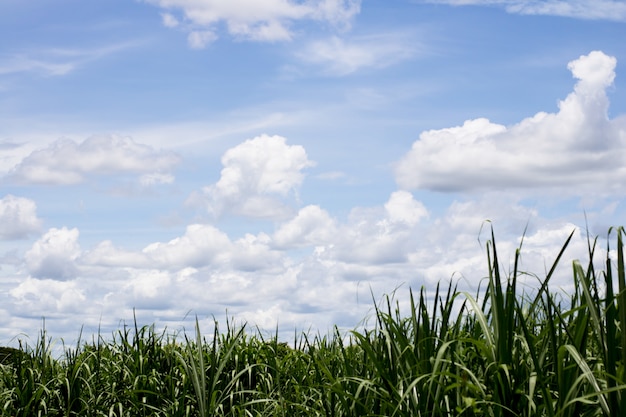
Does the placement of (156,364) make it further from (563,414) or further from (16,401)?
(563,414)

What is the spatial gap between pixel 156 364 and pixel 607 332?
524 centimetres

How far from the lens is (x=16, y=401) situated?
7891mm

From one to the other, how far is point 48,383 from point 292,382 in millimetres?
2527

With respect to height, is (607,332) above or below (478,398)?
above

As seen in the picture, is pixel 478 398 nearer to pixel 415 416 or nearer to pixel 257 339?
pixel 415 416

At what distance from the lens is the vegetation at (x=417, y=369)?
3.38 meters

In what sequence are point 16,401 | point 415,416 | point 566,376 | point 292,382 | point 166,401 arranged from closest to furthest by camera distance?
1. point 566,376
2. point 415,416
3. point 166,401
4. point 292,382
5. point 16,401

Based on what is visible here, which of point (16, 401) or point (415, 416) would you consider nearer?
point (415, 416)

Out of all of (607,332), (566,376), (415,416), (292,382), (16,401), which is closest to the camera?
(607,332)

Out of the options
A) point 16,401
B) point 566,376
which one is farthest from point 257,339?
point 566,376

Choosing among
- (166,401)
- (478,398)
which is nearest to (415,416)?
(478,398)

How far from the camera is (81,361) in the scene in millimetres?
7855

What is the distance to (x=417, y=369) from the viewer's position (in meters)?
4.20

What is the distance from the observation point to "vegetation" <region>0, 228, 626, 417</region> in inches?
133
